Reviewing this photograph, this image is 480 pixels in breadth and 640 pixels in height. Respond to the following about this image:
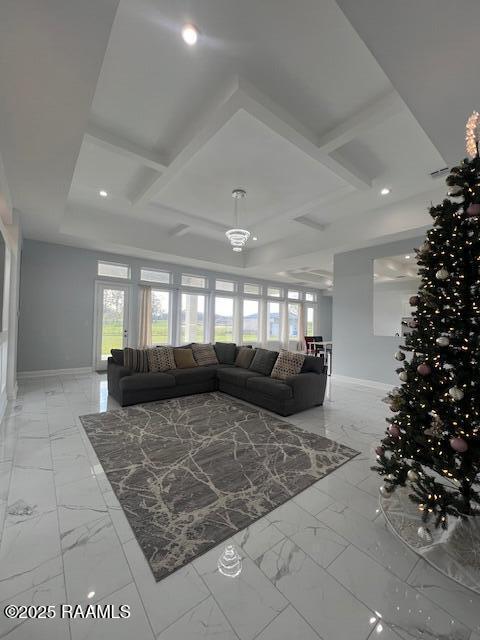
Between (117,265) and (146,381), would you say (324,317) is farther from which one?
(146,381)

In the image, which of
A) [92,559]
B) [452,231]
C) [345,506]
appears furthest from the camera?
[345,506]

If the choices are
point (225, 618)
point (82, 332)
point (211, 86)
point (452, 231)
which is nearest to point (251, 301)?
point (82, 332)

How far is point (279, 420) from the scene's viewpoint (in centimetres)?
358

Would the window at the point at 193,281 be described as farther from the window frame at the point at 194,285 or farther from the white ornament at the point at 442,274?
the white ornament at the point at 442,274

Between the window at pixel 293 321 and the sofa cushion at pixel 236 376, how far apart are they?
Answer: 6.71m

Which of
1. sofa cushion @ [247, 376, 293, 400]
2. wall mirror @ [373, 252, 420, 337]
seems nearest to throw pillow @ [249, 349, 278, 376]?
sofa cushion @ [247, 376, 293, 400]

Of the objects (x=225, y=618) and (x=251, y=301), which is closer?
(x=225, y=618)

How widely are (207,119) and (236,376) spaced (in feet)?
11.5

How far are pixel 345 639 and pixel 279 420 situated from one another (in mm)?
2450

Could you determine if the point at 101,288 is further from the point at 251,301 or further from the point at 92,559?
the point at 92,559

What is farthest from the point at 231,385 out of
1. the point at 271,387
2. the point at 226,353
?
the point at 226,353

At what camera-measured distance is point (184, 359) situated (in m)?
5.08

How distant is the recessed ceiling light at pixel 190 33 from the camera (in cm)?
185

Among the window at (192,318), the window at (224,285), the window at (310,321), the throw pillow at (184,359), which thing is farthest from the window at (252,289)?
the throw pillow at (184,359)
